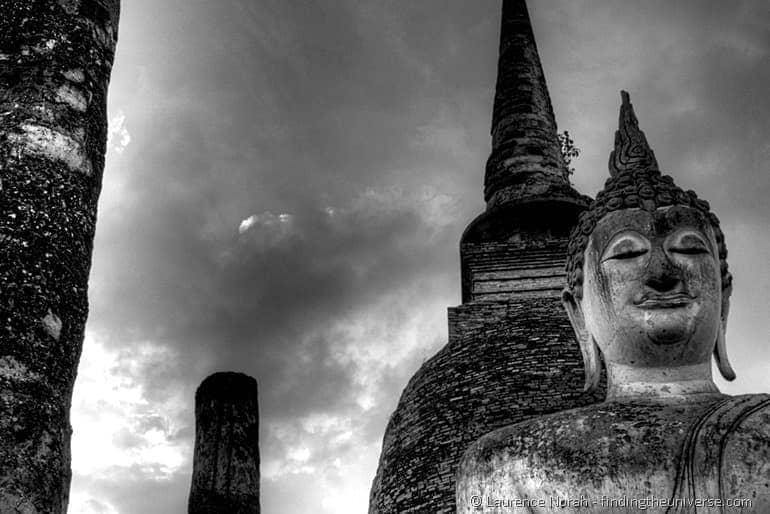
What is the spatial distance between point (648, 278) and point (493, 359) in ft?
16.3

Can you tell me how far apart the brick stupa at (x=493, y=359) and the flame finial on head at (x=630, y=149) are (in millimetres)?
1817

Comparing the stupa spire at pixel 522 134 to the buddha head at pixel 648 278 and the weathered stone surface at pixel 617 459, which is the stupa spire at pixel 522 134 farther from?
the weathered stone surface at pixel 617 459

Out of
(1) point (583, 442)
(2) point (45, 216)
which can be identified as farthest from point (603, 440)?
(2) point (45, 216)

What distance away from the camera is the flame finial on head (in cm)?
520

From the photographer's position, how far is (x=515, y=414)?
350 inches

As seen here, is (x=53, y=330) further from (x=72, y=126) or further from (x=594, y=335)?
(x=594, y=335)

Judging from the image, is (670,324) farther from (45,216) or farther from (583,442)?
(45,216)

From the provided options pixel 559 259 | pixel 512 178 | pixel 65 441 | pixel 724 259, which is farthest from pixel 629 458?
pixel 512 178

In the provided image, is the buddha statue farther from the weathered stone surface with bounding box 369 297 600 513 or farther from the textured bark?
the weathered stone surface with bounding box 369 297 600 513

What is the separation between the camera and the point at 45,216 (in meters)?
5.39

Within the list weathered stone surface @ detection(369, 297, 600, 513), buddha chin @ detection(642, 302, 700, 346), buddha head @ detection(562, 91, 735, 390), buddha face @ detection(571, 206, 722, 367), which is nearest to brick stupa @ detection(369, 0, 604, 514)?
weathered stone surface @ detection(369, 297, 600, 513)

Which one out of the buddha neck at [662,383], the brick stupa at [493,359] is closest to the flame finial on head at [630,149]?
the buddha neck at [662,383]

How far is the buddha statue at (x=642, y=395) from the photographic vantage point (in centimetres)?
402

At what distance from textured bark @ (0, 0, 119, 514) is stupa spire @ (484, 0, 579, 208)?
8.41 m
